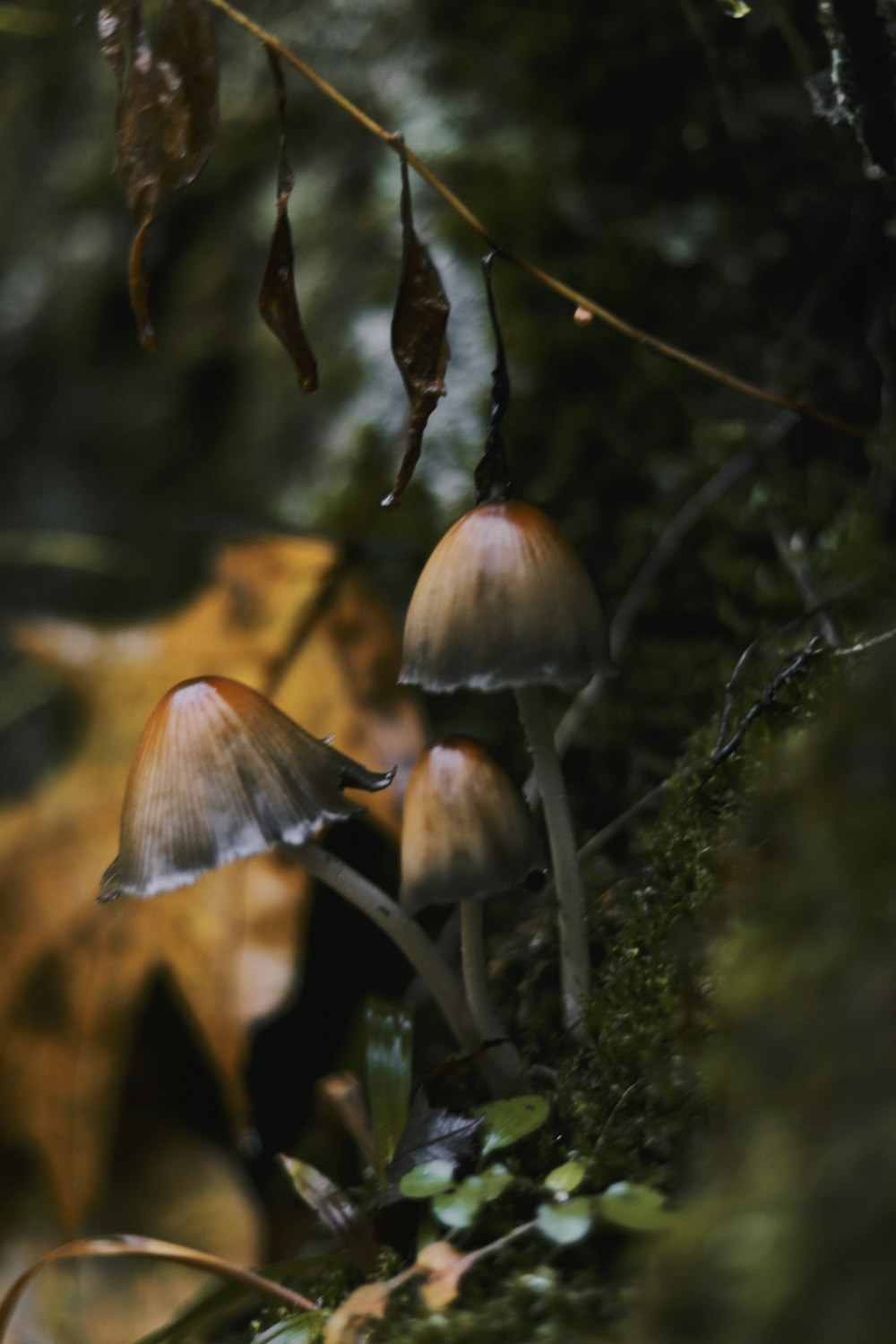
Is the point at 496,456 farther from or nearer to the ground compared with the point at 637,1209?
farther from the ground

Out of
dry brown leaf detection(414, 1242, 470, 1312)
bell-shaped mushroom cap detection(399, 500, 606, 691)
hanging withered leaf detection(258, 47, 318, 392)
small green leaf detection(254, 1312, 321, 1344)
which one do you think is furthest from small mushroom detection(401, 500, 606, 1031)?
small green leaf detection(254, 1312, 321, 1344)

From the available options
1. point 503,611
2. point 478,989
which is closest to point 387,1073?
point 478,989

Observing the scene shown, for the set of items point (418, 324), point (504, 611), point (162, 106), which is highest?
point (162, 106)

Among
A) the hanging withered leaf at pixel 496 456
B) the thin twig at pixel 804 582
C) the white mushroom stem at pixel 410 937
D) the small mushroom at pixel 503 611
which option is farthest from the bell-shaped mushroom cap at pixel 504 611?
the thin twig at pixel 804 582

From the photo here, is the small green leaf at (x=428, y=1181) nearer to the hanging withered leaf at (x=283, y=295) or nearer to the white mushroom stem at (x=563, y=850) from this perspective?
the white mushroom stem at (x=563, y=850)

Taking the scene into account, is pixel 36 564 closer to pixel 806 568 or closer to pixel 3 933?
pixel 3 933

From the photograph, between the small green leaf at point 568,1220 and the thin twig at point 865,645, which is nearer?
the small green leaf at point 568,1220

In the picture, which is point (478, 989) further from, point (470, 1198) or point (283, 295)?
point (283, 295)

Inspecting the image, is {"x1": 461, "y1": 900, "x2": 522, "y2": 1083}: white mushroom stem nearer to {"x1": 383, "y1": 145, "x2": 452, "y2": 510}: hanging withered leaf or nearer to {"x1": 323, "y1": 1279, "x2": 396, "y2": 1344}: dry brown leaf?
{"x1": 323, "y1": 1279, "x2": 396, "y2": 1344}: dry brown leaf
